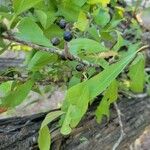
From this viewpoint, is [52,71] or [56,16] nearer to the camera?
[56,16]

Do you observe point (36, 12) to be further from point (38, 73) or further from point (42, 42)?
point (38, 73)

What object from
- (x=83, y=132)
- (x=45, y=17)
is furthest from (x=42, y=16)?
(x=83, y=132)

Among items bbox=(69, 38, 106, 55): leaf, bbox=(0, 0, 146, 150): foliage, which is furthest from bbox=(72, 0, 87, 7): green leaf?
bbox=(69, 38, 106, 55): leaf

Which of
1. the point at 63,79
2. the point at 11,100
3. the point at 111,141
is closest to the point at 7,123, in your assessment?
the point at 11,100

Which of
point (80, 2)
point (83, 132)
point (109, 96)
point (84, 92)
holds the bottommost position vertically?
point (83, 132)

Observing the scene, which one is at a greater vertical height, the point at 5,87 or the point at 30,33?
the point at 30,33

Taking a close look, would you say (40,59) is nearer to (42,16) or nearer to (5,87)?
(42,16)
